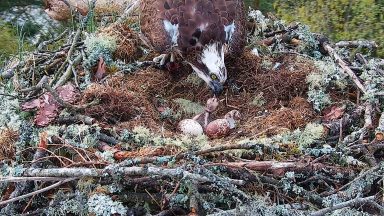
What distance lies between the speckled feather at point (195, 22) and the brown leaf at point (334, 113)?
0.59 metres

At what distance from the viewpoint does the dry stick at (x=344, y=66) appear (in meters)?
3.56

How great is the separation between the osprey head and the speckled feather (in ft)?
0.11

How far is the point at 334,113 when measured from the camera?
3.50 metres

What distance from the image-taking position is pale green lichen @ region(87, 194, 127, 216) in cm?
279

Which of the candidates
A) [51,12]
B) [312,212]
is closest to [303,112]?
[312,212]

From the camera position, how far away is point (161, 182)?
285 centimetres

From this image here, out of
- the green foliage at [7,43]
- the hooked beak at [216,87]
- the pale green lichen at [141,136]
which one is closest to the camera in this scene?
the pale green lichen at [141,136]

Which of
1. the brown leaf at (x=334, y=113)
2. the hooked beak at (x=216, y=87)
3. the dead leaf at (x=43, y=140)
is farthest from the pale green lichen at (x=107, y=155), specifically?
the brown leaf at (x=334, y=113)

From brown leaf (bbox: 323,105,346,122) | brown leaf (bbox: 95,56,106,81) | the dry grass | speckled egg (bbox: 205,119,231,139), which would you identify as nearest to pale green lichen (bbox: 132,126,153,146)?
the dry grass

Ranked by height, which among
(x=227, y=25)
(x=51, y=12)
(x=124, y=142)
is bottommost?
(x=51, y=12)

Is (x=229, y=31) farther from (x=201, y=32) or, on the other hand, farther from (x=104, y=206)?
(x=104, y=206)

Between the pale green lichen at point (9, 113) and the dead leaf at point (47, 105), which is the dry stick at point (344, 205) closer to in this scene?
the dead leaf at point (47, 105)

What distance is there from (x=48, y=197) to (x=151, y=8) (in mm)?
1308

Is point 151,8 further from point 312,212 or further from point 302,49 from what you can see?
point 312,212
